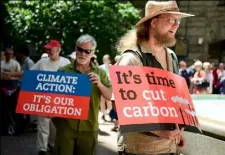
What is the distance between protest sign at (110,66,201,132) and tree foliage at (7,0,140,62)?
48.5 ft

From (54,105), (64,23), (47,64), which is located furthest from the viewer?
(64,23)

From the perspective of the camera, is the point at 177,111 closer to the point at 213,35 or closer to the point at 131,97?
the point at 131,97

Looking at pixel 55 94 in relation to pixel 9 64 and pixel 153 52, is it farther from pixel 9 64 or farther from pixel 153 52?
pixel 9 64

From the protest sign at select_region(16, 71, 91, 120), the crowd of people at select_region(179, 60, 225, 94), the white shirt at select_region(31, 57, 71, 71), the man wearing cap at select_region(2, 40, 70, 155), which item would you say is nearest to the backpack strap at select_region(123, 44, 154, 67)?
the protest sign at select_region(16, 71, 91, 120)

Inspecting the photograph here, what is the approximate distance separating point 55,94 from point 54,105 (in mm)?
156

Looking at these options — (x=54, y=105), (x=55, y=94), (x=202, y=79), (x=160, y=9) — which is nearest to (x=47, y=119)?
(x=55, y=94)

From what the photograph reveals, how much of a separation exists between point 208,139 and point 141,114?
5.22 ft

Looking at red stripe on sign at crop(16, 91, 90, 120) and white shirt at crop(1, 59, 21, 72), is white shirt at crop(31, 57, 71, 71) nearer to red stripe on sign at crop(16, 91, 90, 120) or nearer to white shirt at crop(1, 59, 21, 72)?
red stripe on sign at crop(16, 91, 90, 120)

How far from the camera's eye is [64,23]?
17.9 m

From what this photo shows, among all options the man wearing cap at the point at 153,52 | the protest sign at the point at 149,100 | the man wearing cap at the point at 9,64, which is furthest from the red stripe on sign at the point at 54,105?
the man wearing cap at the point at 9,64

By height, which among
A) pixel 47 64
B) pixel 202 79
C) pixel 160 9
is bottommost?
pixel 202 79

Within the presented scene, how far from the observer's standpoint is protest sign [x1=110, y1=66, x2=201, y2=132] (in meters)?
2.77

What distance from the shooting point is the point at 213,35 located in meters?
25.9

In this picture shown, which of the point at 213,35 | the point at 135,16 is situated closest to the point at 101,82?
the point at 135,16
